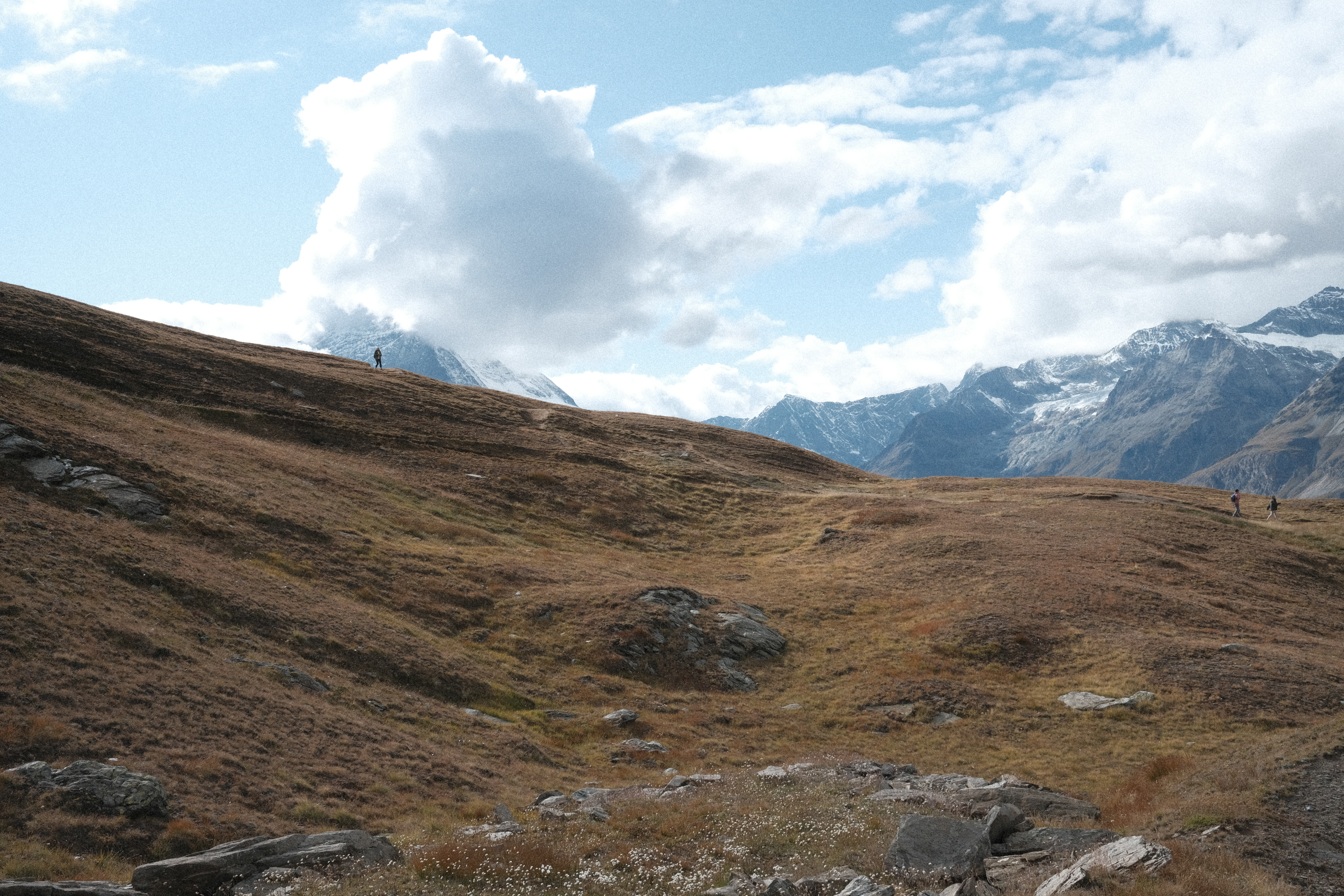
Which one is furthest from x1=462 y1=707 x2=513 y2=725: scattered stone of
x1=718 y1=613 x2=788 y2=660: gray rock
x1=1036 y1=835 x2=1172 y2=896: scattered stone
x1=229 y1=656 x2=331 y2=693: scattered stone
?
A: x1=1036 y1=835 x2=1172 y2=896: scattered stone

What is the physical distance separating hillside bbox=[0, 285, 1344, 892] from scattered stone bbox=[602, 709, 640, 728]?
24.8 inches

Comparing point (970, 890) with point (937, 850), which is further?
point (937, 850)

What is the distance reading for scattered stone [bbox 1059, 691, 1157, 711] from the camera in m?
37.6

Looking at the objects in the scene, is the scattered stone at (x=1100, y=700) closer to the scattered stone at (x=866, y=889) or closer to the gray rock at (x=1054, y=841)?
the gray rock at (x=1054, y=841)

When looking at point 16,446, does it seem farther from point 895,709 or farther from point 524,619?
point 895,709

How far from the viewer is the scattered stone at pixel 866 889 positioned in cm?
1327

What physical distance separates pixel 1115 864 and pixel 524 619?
33.6 metres

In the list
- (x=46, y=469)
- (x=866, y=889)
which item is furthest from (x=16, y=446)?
(x=866, y=889)

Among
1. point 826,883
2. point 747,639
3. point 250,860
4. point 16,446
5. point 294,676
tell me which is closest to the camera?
point 826,883

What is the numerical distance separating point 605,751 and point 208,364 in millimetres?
64780

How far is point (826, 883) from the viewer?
1482 cm

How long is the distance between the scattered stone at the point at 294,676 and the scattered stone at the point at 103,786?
8.92 m

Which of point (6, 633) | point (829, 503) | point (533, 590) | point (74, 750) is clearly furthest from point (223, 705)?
point (829, 503)

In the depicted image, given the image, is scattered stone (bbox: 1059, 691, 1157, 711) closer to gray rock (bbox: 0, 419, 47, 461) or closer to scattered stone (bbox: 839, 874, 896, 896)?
scattered stone (bbox: 839, 874, 896, 896)
